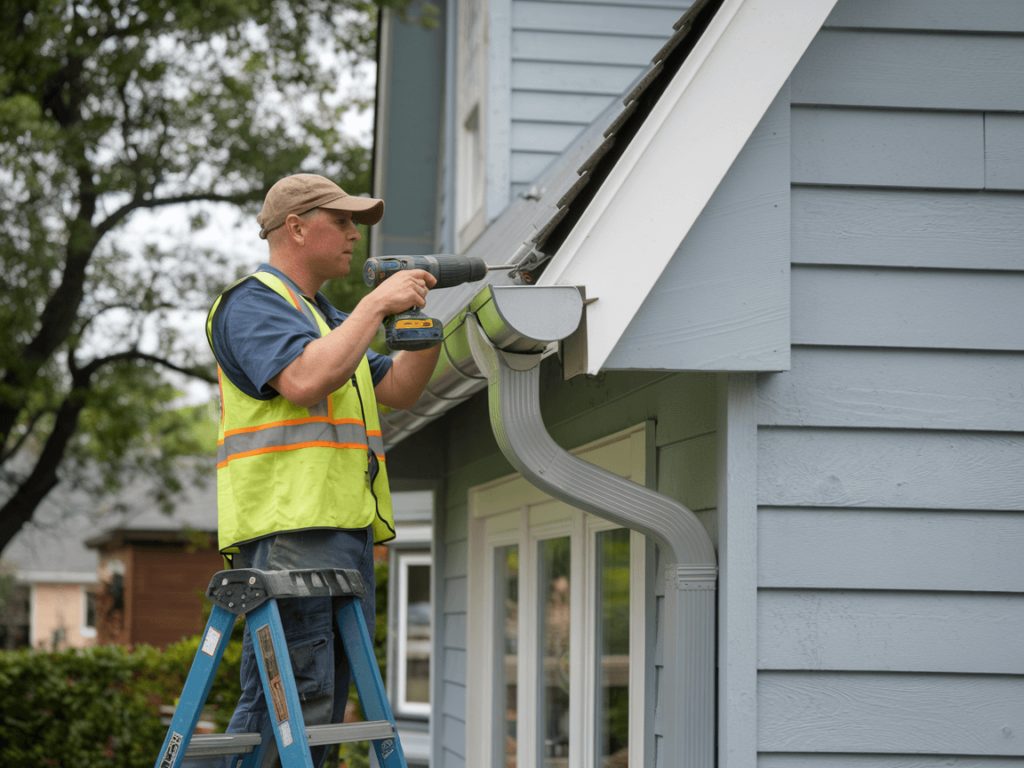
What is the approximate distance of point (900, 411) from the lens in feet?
9.22

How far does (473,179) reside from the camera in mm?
8078

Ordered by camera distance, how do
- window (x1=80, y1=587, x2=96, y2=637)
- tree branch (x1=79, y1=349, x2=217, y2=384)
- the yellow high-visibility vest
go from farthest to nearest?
1. window (x1=80, y1=587, x2=96, y2=637)
2. tree branch (x1=79, y1=349, x2=217, y2=384)
3. the yellow high-visibility vest

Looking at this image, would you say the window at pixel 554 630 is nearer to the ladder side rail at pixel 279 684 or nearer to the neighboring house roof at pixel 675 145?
the neighboring house roof at pixel 675 145

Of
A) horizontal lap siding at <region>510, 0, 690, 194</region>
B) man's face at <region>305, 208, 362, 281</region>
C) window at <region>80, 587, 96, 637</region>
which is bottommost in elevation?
window at <region>80, 587, 96, 637</region>

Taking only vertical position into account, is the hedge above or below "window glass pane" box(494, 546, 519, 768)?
below

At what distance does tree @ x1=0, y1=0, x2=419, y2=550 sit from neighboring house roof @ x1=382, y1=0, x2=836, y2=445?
9.74m

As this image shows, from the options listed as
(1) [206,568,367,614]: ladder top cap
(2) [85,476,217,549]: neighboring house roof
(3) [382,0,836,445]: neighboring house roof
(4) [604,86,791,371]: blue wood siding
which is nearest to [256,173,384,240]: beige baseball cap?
(3) [382,0,836,445]: neighboring house roof

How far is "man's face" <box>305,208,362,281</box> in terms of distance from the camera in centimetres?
284

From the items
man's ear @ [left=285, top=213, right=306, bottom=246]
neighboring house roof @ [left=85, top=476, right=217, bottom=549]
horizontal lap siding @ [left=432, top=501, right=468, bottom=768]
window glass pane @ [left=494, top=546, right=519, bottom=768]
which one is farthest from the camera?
neighboring house roof @ [left=85, top=476, right=217, bottom=549]

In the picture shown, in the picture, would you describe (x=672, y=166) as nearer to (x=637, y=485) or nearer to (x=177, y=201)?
(x=637, y=485)

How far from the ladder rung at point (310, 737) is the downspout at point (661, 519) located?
689 mm

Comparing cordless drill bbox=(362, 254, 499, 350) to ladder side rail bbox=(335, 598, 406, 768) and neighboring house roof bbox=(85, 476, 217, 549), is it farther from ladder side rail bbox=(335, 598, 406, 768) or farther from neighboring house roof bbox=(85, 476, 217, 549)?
neighboring house roof bbox=(85, 476, 217, 549)

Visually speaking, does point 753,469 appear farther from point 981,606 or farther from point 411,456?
point 411,456

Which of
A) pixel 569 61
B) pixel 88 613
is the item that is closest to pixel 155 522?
pixel 88 613
